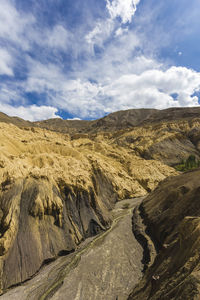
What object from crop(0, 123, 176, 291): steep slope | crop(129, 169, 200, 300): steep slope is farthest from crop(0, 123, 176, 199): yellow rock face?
crop(129, 169, 200, 300): steep slope

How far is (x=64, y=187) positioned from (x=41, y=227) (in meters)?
4.94

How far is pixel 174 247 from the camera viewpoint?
31.1 ft

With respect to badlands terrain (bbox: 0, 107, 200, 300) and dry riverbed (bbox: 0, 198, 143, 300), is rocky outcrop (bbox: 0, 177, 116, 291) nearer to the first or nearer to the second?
badlands terrain (bbox: 0, 107, 200, 300)

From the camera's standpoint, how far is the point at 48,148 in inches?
1170

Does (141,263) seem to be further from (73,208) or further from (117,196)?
(117,196)

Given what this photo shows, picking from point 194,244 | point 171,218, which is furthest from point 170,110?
point 194,244

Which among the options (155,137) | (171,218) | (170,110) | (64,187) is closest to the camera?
(171,218)

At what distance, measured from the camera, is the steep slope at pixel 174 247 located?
5.87 m

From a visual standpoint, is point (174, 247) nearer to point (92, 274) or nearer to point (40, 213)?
point (92, 274)

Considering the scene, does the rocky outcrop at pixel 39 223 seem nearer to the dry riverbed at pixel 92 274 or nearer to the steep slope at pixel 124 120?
the dry riverbed at pixel 92 274

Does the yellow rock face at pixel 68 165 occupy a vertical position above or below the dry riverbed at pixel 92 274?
above

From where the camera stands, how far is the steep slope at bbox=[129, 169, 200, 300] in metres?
5.87

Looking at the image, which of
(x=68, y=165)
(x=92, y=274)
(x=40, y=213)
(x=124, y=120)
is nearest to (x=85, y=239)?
(x=92, y=274)

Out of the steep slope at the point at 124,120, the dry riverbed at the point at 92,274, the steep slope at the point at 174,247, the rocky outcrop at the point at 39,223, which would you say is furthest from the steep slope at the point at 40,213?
the steep slope at the point at 124,120
